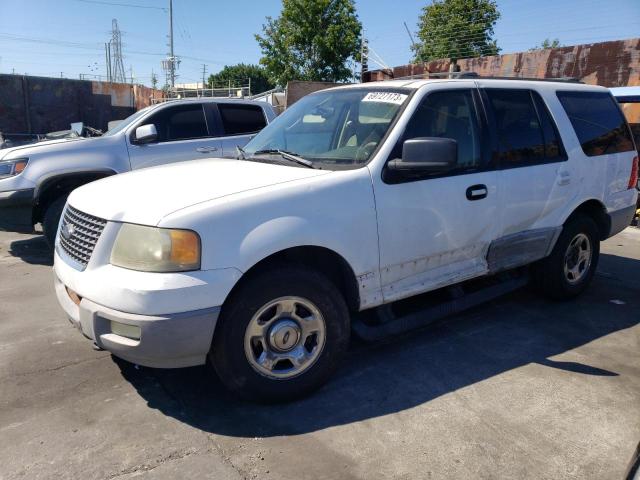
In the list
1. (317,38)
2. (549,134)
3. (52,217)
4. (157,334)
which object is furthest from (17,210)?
(317,38)

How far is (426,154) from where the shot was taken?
10.7 feet

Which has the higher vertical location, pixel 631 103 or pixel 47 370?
pixel 631 103

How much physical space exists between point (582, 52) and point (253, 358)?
1152cm

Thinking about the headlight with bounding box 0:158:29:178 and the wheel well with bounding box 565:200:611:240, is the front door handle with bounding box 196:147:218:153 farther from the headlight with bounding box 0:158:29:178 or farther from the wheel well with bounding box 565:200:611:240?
the wheel well with bounding box 565:200:611:240

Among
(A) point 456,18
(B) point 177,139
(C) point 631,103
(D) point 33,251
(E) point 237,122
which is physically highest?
(A) point 456,18

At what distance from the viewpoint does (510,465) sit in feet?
8.75

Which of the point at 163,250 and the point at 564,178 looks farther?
the point at 564,178

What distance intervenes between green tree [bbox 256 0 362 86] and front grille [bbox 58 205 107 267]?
29.8 metres

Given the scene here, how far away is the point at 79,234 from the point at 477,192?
267 centimetres

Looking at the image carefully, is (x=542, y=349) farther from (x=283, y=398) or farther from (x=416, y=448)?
(x=283, y=398)

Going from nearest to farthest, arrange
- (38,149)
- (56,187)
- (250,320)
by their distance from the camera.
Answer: (250,320) < (38,149) < (56,187)

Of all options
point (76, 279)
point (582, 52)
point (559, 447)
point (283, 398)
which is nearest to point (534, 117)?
point (559, 447)

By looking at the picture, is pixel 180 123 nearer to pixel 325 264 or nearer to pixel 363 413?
A: pixel 325 264

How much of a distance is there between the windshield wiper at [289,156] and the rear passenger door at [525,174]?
149 centimetres
